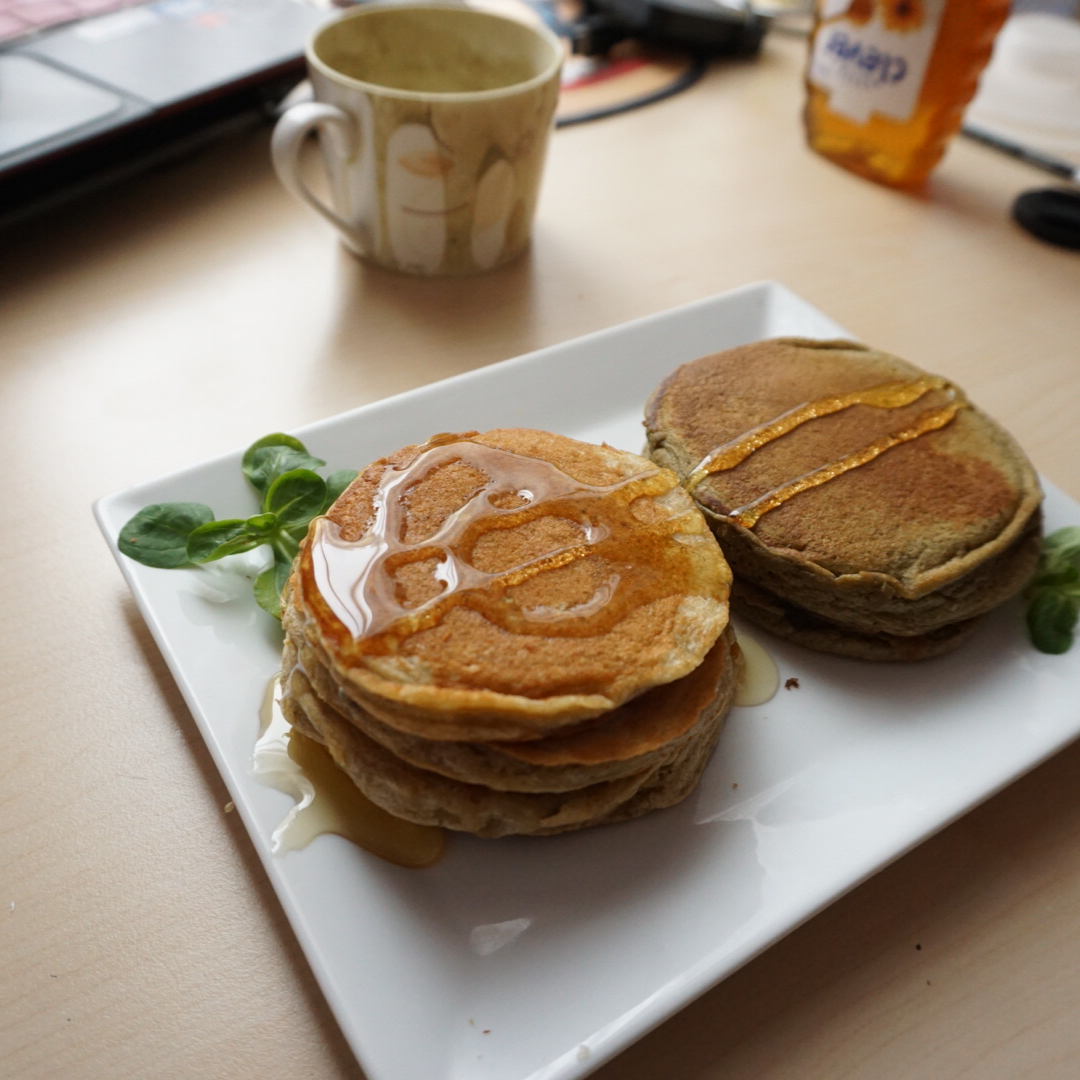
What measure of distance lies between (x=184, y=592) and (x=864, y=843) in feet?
2.12

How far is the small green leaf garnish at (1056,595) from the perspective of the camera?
3.08ft

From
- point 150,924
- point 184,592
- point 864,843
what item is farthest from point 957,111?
point 150,924

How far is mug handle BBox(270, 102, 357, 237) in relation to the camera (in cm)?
126

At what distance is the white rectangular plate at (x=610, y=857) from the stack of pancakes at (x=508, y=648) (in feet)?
0.15

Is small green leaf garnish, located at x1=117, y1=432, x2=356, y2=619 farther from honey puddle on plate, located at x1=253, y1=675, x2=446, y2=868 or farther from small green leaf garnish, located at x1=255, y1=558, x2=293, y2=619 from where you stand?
honey puddle on plate, located at x1=253, y1=675, x2=446, y2=868

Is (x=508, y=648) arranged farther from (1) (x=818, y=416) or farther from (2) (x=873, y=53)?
(2) (x=873, y=53)

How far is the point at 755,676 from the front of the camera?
0.91 meters

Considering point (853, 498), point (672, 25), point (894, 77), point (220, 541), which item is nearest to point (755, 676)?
point (853, 498)

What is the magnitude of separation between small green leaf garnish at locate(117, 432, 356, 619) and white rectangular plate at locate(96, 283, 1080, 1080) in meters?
0.02

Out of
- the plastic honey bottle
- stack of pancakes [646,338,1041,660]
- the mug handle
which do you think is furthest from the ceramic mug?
the plastic honey bottle

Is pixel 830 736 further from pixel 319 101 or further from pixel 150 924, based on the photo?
pixel 319 101

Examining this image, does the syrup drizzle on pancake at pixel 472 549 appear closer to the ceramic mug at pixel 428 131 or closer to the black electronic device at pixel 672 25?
the ceramic mug at pixel 428 131

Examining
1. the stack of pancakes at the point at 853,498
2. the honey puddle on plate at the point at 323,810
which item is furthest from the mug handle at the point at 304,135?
the honey puddle on plate at the point at 323,810

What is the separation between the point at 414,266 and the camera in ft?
4.70
